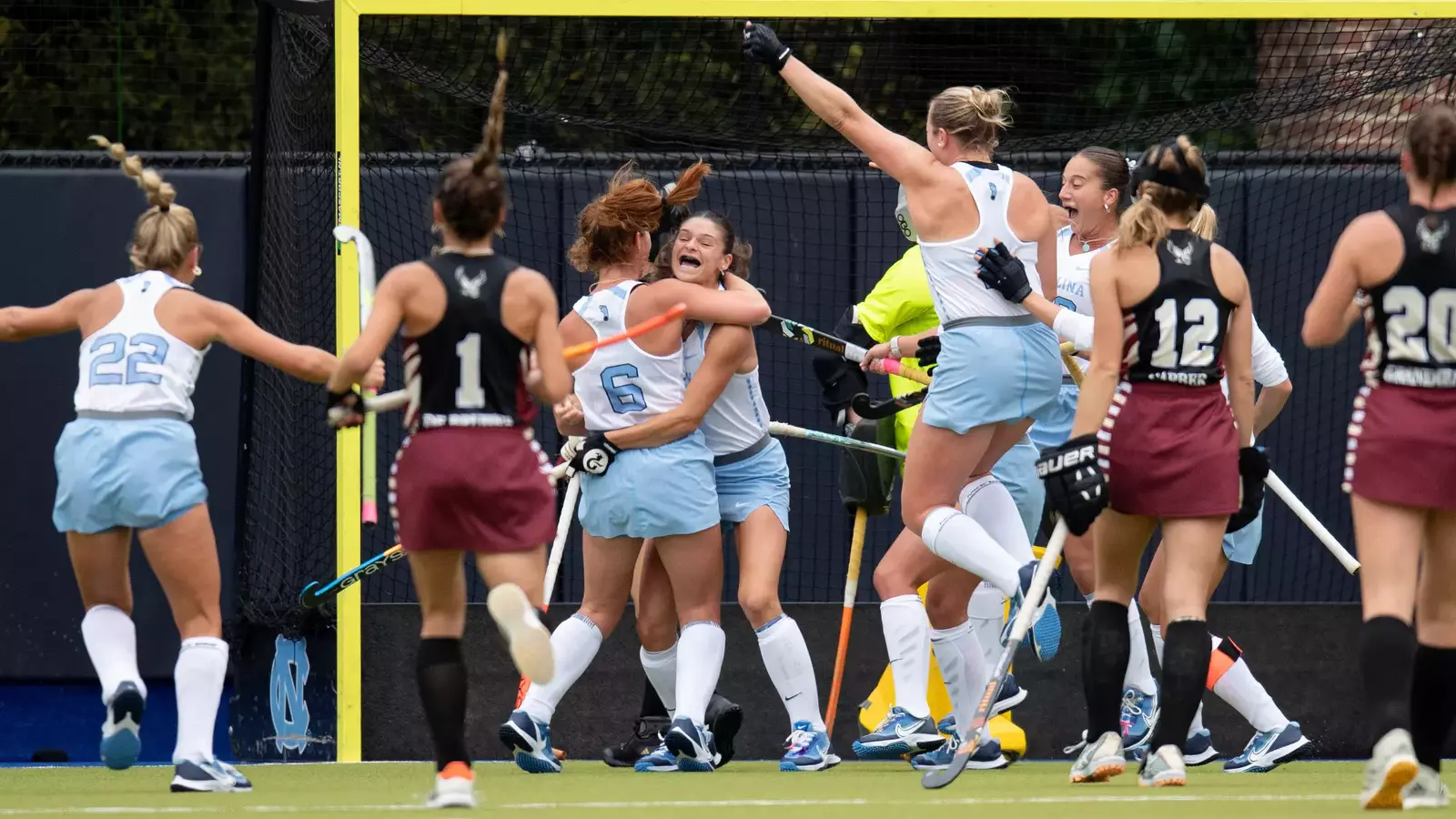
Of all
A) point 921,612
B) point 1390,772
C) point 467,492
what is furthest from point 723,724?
point 1390,772

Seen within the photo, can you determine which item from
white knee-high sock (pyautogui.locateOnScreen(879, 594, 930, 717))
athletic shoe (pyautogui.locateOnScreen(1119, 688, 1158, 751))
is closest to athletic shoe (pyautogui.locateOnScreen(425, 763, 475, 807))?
white knee-high sock (pyautogui.locateOnScreen(879, 594, 930, 717))

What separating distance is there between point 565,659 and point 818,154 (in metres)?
3.23

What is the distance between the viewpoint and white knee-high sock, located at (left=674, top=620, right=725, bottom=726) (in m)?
6.21

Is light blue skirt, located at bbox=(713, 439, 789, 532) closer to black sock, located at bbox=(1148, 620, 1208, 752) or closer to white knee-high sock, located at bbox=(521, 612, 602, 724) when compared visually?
white knee-high sock, located at bbox=(521, 612, 602, 724)

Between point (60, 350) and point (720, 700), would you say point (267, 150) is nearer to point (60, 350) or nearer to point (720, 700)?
point (60, 350)

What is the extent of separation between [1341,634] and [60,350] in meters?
5.52

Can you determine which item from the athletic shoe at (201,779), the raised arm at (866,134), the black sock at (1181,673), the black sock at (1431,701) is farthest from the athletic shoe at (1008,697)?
the athletic shoe at (201,779)

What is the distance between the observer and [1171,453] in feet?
16.6

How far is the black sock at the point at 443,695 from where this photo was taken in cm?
474

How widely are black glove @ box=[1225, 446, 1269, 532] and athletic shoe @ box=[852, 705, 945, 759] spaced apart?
1.47m

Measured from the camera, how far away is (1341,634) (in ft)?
Answer: 27.5

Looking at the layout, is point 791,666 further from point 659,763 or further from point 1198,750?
point 1198,750

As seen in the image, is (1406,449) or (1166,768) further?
(1166,768)

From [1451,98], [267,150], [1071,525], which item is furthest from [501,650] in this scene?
[1451,98]
